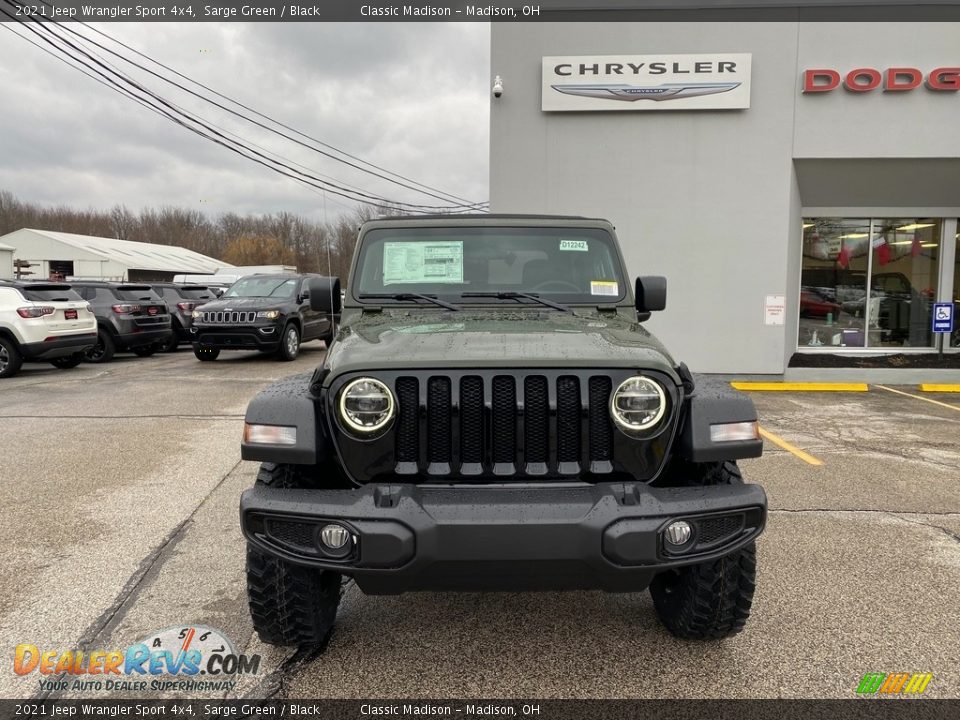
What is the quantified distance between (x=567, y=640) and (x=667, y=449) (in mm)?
996

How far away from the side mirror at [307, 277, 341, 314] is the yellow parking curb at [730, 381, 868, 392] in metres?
7.88

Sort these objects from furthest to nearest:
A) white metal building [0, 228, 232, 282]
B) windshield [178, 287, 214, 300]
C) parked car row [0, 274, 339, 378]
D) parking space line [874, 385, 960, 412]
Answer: white metal building [0, 228, 232, 282], windshield [178, 287, 214, 300], parked car row [0, 274, 339, 378], parking space line [874, 385, 960, 412]

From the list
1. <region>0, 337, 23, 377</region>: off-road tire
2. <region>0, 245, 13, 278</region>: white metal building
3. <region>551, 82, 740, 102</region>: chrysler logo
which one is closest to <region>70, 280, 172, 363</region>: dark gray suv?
<region>0, 337, 23, 377</region>: off-road tire

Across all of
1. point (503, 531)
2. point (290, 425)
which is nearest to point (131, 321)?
point (290, 425)

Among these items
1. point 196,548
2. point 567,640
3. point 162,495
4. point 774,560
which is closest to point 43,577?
point 196,548

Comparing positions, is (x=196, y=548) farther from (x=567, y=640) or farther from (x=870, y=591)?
(x=870, y=591)

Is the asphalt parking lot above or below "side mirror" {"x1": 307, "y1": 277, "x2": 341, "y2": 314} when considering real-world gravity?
below

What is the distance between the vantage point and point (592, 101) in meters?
10.1

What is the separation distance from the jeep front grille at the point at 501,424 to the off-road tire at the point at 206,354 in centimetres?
1187

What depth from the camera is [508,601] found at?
322 cm

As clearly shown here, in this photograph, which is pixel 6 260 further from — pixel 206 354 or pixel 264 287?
pixel 264 287

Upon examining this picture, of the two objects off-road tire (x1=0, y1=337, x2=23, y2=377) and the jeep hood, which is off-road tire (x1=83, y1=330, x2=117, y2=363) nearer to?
off-road tire (x1=0, y1=337, x2=23, y2=377)

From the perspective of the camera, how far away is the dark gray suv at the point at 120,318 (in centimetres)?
1316

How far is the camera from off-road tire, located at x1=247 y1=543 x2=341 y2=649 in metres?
2.54
